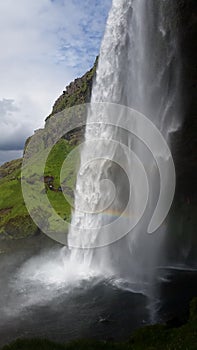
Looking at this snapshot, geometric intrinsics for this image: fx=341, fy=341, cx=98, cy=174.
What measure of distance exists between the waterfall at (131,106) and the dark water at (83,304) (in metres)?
4.95

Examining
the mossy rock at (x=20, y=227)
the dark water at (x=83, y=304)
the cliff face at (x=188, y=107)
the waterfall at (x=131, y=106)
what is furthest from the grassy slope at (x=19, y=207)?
the cliff face at (x=188, y=107)

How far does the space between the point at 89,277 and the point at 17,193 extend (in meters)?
104

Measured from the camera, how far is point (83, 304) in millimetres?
32938

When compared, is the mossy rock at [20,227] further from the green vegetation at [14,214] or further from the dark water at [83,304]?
the dark water at [83,304]

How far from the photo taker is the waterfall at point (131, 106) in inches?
1721

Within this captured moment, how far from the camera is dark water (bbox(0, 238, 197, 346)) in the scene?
28.3 metres

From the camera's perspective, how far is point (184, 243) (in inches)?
2018

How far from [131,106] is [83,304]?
27050mm

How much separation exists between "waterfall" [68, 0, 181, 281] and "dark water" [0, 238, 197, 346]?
495 cm

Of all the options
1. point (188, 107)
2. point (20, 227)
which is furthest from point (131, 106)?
point (20, 227)

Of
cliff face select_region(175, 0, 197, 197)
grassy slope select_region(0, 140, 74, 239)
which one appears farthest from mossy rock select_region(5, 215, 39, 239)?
cliff face select_region(175, 0, 197, 197)

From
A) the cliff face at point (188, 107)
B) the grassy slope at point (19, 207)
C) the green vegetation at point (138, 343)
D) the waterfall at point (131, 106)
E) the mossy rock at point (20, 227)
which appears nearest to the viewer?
the green vegetation at point (138, 343)

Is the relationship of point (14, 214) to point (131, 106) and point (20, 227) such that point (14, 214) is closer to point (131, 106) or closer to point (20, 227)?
point (20, 227)

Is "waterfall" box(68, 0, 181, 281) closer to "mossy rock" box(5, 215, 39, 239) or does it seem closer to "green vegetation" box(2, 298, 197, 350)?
"green vegetation" box(2, 298, 197, 350)
